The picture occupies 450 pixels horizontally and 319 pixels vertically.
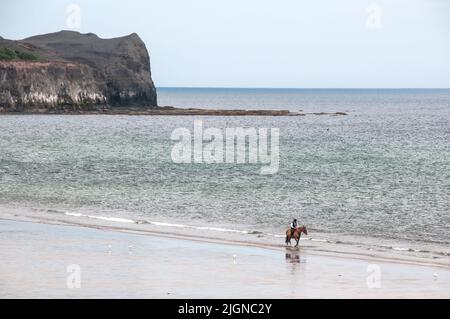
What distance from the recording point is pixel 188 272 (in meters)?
32.3

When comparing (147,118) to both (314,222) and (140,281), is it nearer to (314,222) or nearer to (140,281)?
(314,222)

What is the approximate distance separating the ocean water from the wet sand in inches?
282

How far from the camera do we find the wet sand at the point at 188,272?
95.0ft

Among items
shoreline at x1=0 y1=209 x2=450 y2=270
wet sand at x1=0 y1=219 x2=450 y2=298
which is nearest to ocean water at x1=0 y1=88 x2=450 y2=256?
shoreline at x1=0 y1=209 x2=450 y2=270

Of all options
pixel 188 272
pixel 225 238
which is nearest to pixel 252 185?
pixel 225 238

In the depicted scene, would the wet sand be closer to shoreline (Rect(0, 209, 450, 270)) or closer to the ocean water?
shoreline (Rect(0, 209, 450, 270))

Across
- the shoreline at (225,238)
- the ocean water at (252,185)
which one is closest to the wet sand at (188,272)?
the shoreline at (225,238)

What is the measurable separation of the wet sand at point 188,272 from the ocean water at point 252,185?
7.16 metres

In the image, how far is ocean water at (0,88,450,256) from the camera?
48688 mm

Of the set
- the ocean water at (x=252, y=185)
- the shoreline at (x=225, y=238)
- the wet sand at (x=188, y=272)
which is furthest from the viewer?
the ocean water at (x=252, y=185)

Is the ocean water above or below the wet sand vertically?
below

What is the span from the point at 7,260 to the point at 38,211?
1822 centimetres

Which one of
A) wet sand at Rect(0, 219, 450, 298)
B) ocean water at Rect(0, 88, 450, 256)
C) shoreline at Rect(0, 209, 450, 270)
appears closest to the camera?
wet sand at Rect(0, 219, 450, 298)

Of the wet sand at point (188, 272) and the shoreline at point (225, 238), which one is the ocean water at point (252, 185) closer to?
the shoreline at point (225, 238)
